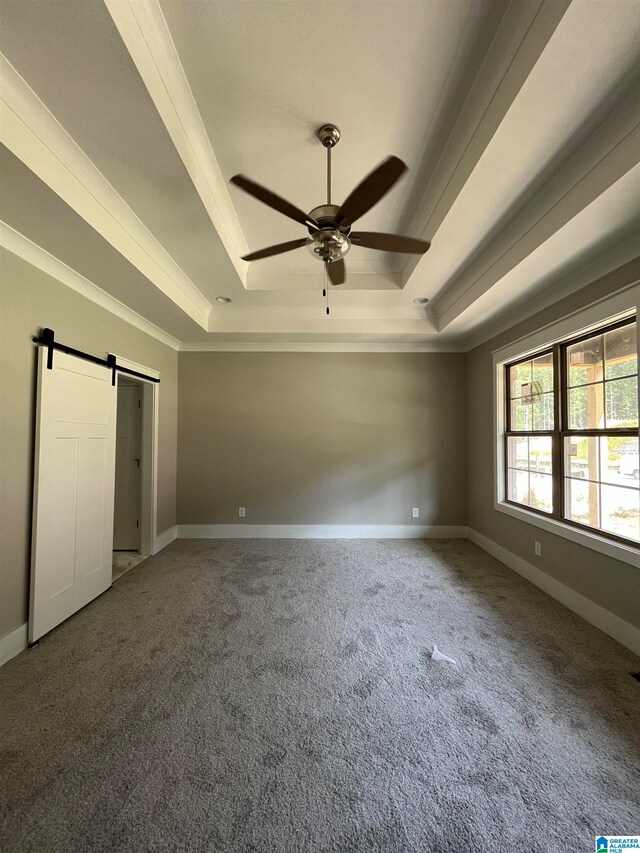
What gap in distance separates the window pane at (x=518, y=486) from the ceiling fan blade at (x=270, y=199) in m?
3.12

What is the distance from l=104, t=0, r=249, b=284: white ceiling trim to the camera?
121cm

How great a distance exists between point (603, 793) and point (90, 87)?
3445 millimetres

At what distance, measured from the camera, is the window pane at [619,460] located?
7.14 feet

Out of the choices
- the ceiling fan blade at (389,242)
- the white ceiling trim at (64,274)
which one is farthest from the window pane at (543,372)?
the white ceiling trim at (64,274)

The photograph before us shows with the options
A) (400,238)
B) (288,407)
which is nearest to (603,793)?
(400,238)

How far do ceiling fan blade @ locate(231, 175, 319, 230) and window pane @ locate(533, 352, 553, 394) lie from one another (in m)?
2.50

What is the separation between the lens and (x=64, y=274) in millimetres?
2318

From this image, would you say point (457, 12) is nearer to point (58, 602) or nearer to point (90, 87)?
point (90, 87)

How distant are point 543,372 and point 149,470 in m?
4.22

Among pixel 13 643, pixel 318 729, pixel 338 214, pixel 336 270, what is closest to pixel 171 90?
pixel 338 214

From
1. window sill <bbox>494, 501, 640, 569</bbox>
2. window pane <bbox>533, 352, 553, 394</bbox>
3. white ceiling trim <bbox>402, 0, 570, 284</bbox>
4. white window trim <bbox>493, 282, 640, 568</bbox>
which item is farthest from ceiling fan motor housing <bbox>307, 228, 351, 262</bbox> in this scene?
window sill <bbox>494, 501, 640, 569</bbox>

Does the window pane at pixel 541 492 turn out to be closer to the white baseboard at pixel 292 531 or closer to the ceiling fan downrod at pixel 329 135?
the white baseboard at pixel 292 531

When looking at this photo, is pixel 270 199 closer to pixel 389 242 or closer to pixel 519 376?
pixel 389 242

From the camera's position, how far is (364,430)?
4324mm
